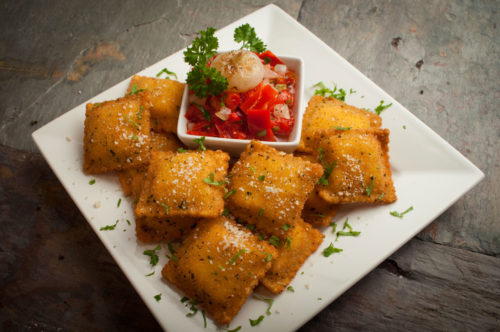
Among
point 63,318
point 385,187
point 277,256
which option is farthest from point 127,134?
point 385,187

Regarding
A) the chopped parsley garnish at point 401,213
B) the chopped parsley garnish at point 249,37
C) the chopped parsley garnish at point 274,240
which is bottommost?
the chopped parsley garnish at point 274,240

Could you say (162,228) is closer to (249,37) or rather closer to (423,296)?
(249,37)

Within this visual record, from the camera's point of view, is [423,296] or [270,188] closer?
[270,188]

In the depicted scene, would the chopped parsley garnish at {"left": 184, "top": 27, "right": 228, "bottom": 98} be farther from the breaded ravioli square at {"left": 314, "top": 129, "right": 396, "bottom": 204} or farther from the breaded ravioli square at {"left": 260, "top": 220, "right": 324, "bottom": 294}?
the breaded ravioli square at {"left": 260, "top": 220, "right": 324, "bottom": 294}

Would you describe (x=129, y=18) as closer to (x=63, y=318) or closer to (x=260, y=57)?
(x=260, y=57)

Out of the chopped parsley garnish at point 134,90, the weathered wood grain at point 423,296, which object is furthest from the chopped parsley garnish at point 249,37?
the weathered wood grain at point 423,296

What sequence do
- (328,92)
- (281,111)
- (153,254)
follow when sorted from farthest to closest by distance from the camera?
(328,92) → (281,111) → (153,254)

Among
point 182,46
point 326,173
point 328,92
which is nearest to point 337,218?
point 326,173

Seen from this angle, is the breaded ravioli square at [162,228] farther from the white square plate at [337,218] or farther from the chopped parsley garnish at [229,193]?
the chopped parsley garnish at [229,193]
